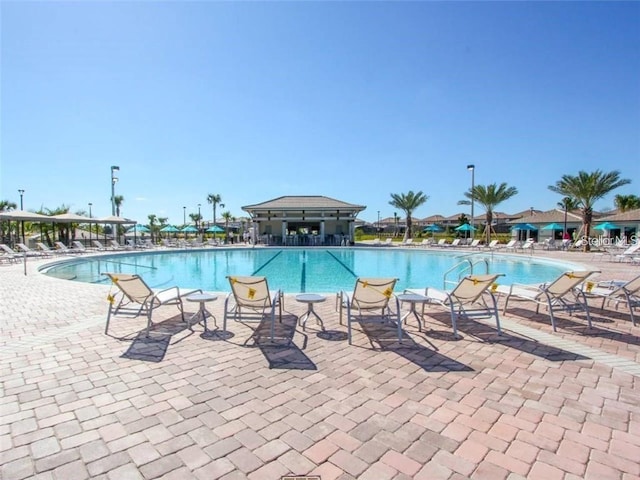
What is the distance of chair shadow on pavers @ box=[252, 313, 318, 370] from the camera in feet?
12.1

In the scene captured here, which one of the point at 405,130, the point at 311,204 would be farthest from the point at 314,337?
the point at 311,204

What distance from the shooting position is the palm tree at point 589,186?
23250mm

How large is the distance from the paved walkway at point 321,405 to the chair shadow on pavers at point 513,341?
0.12ft

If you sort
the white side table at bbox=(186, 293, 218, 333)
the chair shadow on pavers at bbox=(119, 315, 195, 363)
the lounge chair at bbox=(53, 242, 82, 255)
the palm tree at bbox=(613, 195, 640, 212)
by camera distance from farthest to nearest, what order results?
the palm tree at bbox=(613, 195, 640, 212), the lounge chair at bbox=(53, 242, 82, 255), the white side table at bbox=(186, 293, 218, 333), the chair shadow on pavers at bbox=(119, 315, 195, 363)

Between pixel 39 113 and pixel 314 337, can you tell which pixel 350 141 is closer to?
pixel 39 113

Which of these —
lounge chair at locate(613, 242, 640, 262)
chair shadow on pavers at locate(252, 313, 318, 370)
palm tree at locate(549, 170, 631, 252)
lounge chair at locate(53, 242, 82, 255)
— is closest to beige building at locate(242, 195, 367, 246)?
lounge chair at locate(53, 242, 82, 255)

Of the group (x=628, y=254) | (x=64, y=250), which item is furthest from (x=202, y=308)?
(x=628, y=254)

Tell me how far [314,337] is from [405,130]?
17.8 meters

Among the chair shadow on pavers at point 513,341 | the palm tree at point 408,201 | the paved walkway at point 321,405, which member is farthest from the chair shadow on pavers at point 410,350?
the palm tree at point 408,201

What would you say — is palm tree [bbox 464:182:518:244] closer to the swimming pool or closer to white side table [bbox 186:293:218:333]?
the swimming pool

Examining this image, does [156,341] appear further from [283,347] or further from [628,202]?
[628,202]

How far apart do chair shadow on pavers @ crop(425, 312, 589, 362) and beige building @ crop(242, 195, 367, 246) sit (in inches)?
902

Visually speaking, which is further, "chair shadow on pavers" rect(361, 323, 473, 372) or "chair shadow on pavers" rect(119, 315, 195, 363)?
"chair shadow on pavers" rect(119, 315, 195, 363)

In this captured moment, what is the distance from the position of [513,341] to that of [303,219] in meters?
25.3
